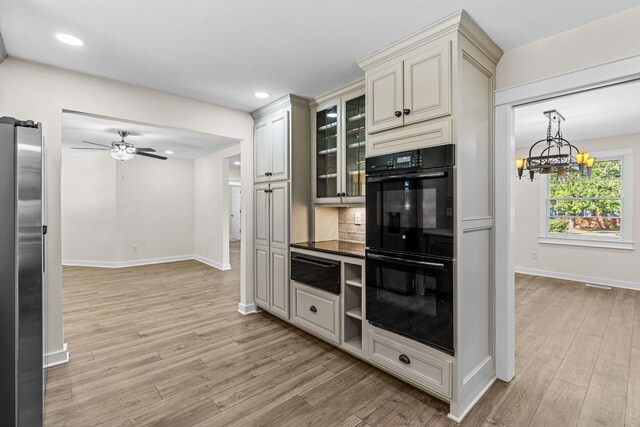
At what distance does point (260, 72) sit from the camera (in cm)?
280

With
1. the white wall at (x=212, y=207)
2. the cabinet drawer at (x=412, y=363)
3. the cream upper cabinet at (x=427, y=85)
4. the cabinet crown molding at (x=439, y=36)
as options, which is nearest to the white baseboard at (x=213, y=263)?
the white wall at (x=212, y=207)

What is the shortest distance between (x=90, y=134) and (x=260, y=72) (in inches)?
160

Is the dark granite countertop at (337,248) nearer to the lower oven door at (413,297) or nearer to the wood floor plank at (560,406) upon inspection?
the lower oven door at (413,297)

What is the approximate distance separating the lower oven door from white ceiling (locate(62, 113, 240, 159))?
8.90ft

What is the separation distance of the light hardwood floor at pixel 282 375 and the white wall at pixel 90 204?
113 inches

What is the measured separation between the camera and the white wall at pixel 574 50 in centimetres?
185

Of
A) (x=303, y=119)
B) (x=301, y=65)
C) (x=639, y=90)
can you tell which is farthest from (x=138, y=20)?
(x=639, y=90)

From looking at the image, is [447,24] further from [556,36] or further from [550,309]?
[550,309]

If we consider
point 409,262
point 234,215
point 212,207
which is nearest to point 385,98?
point 409,262

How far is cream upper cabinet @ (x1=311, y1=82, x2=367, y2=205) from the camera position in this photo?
298 cm

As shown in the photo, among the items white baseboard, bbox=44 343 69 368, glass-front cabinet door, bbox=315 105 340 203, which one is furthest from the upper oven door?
white baseboard, bbox=44 343 69 368

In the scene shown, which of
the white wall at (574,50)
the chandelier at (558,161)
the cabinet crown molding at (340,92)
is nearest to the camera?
the white wall at (574,50)

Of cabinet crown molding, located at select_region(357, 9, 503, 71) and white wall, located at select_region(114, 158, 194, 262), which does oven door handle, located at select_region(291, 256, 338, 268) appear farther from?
white wall, located at select_region(114, 158, 194, 262)

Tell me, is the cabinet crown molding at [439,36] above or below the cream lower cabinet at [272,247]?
above
